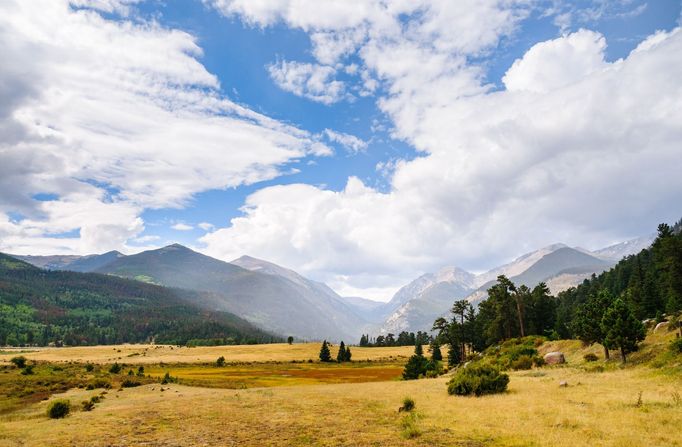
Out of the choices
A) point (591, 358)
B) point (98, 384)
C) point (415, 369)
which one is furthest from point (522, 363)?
point (98, 384)

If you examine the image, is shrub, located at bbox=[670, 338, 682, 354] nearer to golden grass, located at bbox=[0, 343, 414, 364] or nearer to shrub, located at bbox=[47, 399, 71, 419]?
shrub, located at bbox=[47, 399, 71, 419]

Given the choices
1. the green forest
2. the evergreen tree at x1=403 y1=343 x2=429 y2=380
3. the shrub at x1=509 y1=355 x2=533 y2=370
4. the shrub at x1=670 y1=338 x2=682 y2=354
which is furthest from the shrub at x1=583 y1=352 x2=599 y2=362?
the evergreen tree at x1=403 y1=343 x2=429 y2=380

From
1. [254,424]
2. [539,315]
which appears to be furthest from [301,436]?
[539,315]

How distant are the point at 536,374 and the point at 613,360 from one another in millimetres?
9217

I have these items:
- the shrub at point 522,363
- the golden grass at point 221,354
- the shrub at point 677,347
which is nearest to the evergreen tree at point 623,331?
the shrub at point 677,347

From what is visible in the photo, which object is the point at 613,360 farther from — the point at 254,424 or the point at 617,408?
the point at 254,424

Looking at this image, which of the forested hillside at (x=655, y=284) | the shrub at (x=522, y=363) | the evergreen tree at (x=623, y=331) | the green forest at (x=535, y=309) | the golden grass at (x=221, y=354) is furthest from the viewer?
the golden grass at (x=221, y=354)

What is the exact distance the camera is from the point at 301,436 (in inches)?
916

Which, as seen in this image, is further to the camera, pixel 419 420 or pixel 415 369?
pixel 415 369

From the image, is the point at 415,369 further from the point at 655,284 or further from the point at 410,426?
the point at 655,284

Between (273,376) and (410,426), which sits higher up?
(410,426)

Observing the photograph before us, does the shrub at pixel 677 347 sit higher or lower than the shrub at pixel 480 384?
higher

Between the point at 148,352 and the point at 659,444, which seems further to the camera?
the point at 148,352

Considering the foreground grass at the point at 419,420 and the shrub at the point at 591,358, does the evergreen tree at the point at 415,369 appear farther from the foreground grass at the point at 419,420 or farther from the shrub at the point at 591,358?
the foreground grass at the point at 419,420
